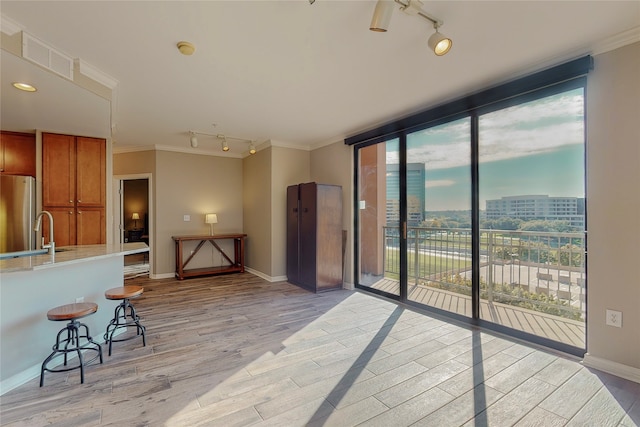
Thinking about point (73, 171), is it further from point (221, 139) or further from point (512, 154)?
point (512, 154)

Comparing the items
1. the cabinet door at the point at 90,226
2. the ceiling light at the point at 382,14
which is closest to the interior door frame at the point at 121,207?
the cabinet door at the point at 90,226

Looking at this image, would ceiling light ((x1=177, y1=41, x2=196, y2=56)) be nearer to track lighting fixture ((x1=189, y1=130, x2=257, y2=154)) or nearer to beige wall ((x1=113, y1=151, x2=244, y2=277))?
track lighting fixture ((x1=189, y1=130, x2=257, y2=154))

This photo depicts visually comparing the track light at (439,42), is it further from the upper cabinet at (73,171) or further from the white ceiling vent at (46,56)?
the upper cabinet at (73,171)

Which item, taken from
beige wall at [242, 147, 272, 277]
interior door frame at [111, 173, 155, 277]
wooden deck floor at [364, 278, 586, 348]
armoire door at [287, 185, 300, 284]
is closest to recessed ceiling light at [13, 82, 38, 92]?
interior door frame at [111, 173, 155, 277]

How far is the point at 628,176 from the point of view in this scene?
7.10 ft

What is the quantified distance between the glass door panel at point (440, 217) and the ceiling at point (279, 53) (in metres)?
0.51

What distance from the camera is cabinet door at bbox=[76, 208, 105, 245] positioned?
4137 millimetres

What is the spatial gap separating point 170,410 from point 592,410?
8.66 ft

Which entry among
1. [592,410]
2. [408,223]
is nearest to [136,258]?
[408,223]

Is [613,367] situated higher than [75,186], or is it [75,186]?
[75,186]

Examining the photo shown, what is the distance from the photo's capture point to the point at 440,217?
145 inches

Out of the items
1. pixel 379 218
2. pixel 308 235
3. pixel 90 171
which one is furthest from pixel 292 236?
pixel 90 171

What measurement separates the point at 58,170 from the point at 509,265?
5.97 metres

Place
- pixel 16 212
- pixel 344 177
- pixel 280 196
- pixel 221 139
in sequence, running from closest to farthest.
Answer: pixel 16 212
pixel 344 177
pixel 221 139
pixel 280 196
